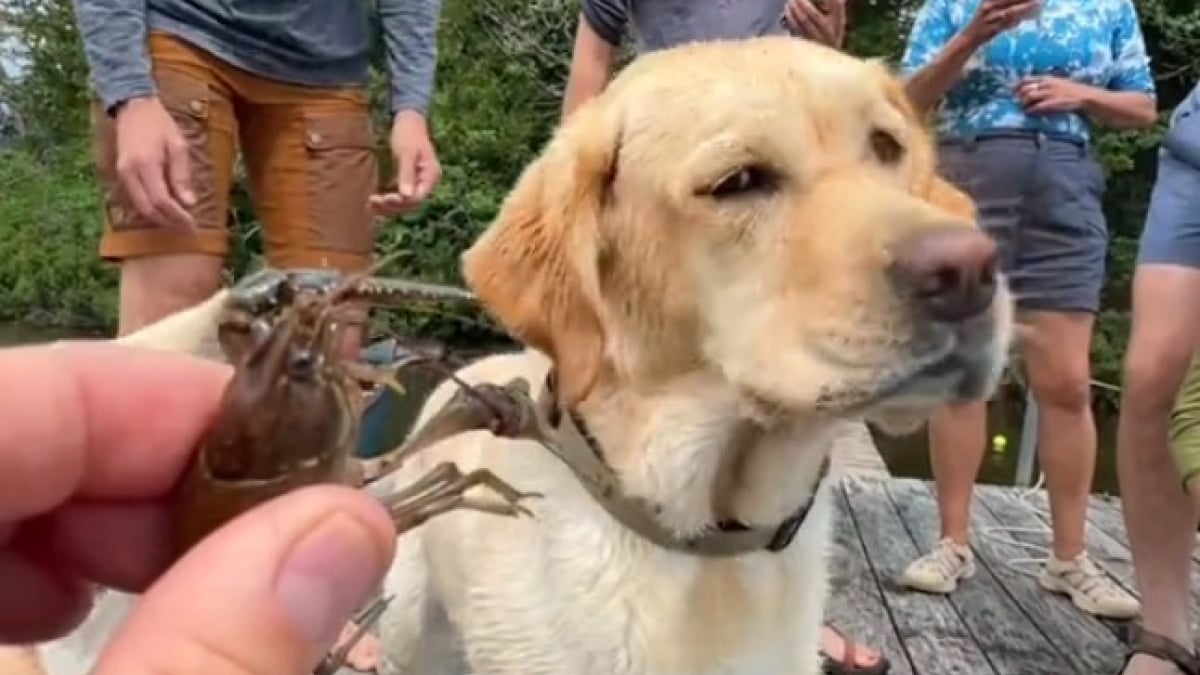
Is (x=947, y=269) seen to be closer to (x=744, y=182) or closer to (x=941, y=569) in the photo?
(x=744, y=182)

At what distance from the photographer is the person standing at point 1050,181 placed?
355cm

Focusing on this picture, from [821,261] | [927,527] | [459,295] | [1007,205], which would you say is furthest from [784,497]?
[927,527]

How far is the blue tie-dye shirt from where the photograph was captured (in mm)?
3557

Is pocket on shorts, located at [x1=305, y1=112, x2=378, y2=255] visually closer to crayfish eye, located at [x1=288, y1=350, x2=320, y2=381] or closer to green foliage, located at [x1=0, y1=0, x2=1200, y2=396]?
crayfish eye, located at [x1=288, y1=350, x2=320, y2=381]

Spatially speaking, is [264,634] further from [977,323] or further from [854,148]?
[854,148]

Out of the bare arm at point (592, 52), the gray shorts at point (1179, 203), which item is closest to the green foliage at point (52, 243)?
the bare arm at point (592, 52)

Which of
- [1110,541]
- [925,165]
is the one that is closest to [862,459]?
[1110,541]

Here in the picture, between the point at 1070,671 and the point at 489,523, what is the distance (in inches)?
64.2

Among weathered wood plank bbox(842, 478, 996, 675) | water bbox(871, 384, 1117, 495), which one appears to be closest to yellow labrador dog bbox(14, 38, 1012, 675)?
weathered wood plank bbox(842, 478, 996, 675)

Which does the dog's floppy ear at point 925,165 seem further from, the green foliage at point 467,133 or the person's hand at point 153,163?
the green foliage at point 467,133

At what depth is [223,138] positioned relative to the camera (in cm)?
252

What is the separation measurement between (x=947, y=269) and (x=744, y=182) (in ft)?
1.08

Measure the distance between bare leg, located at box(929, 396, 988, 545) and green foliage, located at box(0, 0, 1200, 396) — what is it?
7.59m

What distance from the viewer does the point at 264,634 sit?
830 mm
